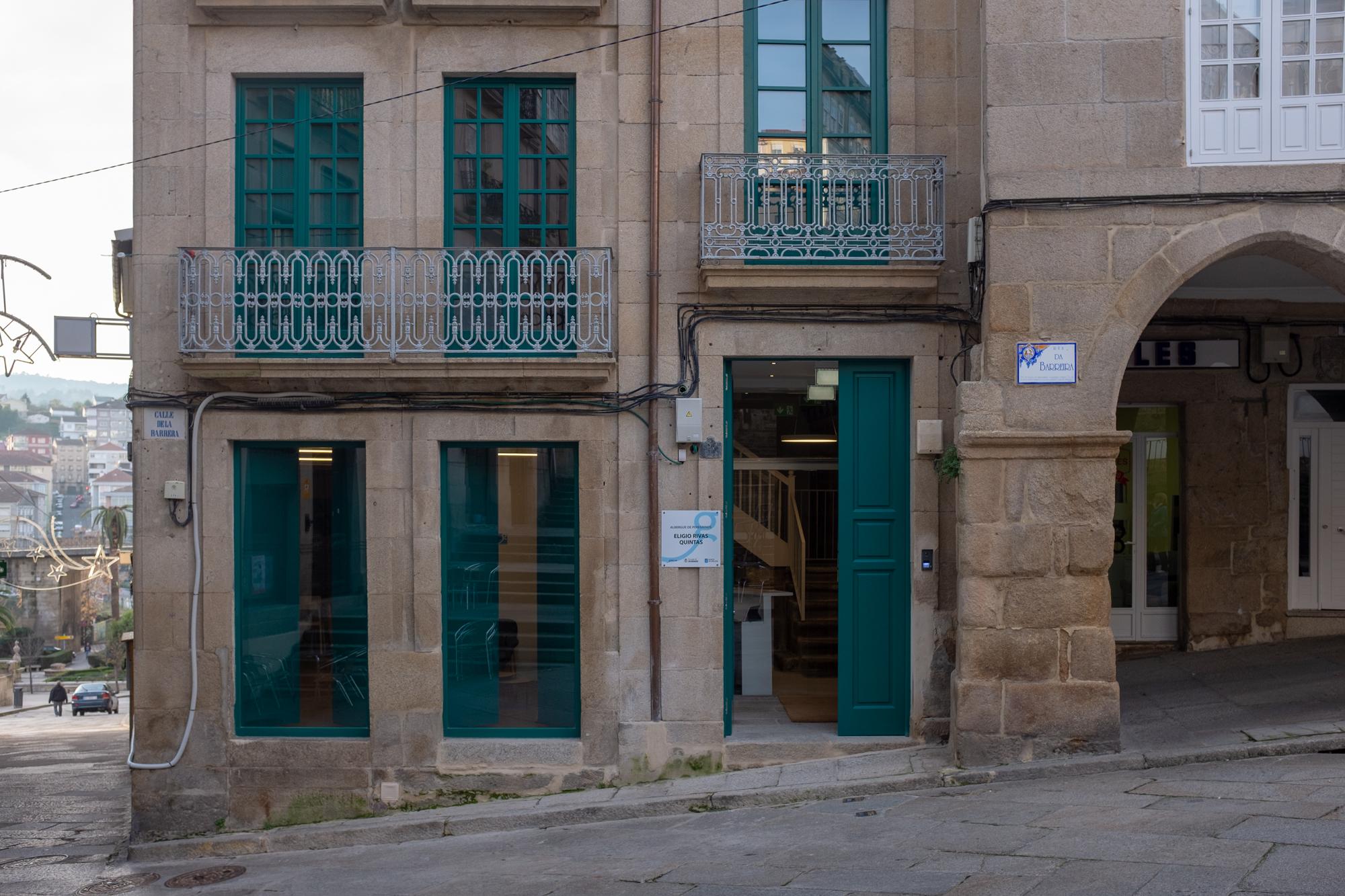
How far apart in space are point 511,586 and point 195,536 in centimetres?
259

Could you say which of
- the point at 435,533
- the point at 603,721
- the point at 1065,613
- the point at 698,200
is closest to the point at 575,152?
the point at 698,200

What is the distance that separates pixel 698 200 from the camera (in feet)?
31.4

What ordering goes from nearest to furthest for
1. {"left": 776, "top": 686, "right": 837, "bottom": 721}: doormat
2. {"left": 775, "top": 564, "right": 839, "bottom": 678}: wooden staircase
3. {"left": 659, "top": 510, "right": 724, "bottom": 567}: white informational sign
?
{"left": 659, "top": 510, "right": 724, "bottom": 567}: white informational sign → {"left": 776, "top": 686, "right": 837, "bottom": 721}: doormat → {"left": 775, "top": 564, "right": 839, "bottom": 678}: wooden staircase

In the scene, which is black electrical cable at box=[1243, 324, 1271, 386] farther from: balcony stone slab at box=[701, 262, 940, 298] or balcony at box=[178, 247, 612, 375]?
balcony at box=[178, 247, 612, 375]

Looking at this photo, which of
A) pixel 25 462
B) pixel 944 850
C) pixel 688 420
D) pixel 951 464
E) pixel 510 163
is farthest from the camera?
pixel 25 462

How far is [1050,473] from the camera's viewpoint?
29.1ft

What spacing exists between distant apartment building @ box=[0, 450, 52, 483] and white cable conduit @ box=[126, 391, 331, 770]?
12875 cm

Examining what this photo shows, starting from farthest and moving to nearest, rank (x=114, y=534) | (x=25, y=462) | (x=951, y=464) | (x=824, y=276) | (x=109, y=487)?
(x=109, y=487) → (x=25, y=462) → (x=114, y=534) → (x=824, y=276) → (x=951, y=464)

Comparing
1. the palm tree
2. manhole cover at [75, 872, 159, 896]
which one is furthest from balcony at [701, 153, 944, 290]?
the palm tree

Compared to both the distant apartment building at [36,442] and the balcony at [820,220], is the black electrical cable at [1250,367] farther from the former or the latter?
the distant apartment building at [36,442]

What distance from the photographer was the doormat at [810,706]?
10406 millimetres

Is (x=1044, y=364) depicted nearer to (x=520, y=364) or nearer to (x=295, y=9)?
(x=520, y=364)

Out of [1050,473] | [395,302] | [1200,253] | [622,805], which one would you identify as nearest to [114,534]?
[395,302]

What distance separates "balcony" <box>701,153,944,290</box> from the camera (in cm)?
932
